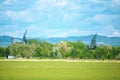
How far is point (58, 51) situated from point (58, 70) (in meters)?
0.44

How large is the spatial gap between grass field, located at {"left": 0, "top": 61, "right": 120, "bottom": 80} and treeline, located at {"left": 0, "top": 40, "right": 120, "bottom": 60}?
16 centimetres

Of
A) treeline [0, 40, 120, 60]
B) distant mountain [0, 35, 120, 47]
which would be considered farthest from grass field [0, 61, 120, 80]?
distant mountain [0, 35, 120, 47]

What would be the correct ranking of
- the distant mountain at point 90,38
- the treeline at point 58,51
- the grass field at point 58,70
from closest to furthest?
the grass field at point 58,70
the distant mountain at point 90,38
the treeline at point 58,51

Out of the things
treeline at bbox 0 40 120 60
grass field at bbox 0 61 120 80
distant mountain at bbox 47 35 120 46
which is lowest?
grass field at bbox 0 61 120 80

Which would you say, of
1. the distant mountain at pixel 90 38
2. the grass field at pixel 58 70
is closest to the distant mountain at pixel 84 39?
the distant mountain at pixel 90 38

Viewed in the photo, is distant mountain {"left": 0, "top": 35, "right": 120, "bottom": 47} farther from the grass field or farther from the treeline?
the grass field

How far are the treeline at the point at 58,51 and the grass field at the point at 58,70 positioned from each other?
16 centimetres

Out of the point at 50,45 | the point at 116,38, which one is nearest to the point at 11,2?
the point at 50,45

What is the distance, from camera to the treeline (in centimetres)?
962

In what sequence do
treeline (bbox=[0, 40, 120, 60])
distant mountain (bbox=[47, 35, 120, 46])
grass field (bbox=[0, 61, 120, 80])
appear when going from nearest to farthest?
1. grass field (bbox=[0, 61, 120, 80])
2. distant mountain (bbox=[47, 35, 120, 46])
3. treeline (bbox=[0, 40, 120, 60])

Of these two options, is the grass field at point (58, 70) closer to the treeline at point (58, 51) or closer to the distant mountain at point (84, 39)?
the treeline at point (58, 51)

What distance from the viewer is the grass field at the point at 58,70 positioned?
30.3 feet

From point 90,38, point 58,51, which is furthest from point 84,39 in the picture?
point 58,51

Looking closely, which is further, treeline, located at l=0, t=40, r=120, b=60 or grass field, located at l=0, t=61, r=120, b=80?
treeline, located at l=0, t=40, r=120, b=60
